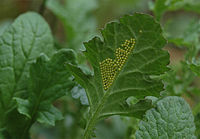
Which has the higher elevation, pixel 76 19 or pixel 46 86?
pixel 76 19

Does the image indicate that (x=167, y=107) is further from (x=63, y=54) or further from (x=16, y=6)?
(x=16, y=6)

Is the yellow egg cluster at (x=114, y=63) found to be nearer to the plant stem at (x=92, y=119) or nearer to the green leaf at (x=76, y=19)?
the plant stem at (x=92, y=119)

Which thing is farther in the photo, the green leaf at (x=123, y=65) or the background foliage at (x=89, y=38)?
the background foliage at (x=89, y=38)

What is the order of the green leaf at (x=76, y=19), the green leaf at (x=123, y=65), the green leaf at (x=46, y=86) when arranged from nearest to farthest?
the green leaf at (x=123, y=65)
the green leaf at (x=46, y=86)
the green leaf at (x=76, y=19)

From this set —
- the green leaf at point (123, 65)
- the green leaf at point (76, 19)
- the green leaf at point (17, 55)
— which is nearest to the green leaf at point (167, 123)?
the green leaf at point (123, 65)

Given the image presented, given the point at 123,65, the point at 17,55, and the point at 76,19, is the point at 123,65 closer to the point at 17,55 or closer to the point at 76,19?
the point at 17,55

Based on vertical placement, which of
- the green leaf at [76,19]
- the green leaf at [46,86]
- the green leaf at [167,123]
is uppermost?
the green leaf at [76,19]

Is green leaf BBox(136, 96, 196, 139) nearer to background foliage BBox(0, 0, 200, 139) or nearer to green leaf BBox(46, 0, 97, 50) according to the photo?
background foliage BBox(0, 0, 200, 139)

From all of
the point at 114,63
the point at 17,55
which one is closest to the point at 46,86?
the point at 17,55
